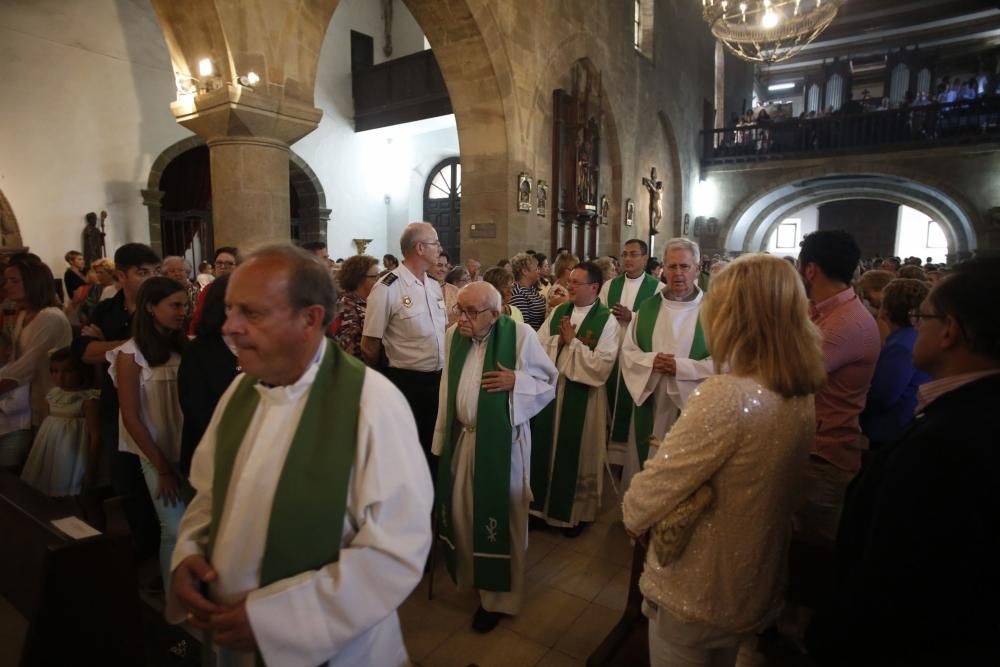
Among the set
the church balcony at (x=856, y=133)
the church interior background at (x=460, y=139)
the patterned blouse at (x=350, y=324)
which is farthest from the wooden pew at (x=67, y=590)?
→ the church balcony at (x=856, y=133)

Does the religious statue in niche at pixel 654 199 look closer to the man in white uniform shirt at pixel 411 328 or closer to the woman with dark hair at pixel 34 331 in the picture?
the man in white uniform shirt at pixel 411 328

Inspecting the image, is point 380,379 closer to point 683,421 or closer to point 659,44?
point 683,421

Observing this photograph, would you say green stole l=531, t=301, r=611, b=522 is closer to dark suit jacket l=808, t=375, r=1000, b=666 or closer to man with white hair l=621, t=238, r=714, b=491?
man with white hair l=621, t=238, r=714, b=491

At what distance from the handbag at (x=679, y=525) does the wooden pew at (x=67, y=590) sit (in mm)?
1643

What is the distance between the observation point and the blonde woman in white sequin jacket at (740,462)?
1.51m

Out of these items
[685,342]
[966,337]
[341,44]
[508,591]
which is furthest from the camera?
[341,44]

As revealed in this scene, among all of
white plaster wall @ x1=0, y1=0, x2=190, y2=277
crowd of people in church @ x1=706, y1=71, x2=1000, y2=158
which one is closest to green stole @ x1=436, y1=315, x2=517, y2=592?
white plaster wall @ x1=0, y1=0, x2=190, y2=277

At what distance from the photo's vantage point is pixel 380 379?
1.48 meters

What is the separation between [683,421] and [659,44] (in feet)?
51.0

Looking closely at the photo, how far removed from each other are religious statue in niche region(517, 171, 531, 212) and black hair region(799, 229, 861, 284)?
6.33 meters

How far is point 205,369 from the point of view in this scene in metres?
2.36

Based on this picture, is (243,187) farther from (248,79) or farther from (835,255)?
(835,255)

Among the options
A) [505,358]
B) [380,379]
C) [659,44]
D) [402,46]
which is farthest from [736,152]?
[380,379]

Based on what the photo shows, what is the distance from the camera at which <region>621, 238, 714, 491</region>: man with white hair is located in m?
3.42
